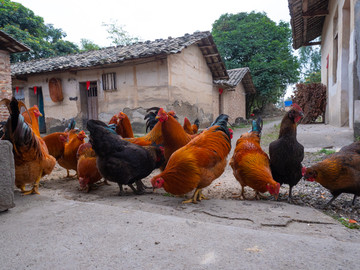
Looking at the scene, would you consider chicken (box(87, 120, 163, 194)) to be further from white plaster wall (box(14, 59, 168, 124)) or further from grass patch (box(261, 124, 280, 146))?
white plaster wall (box(14, 59, 168, 124))

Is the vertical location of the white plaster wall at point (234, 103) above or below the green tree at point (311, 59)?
below

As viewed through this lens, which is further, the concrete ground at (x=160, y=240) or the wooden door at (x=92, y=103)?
the wooden door at (x=92, y=103)

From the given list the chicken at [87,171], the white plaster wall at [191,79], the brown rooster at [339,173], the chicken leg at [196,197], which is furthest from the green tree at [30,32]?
the brown rooster at [339,173]

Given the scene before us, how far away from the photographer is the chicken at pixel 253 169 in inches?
128

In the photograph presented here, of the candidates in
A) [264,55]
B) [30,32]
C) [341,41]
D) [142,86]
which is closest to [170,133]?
[341,41]

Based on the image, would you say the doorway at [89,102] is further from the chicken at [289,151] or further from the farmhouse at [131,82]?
the chicken at [289,151]

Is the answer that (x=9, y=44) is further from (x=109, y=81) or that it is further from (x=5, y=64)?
(x=109, y=81)

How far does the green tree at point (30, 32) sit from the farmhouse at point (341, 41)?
21.2m

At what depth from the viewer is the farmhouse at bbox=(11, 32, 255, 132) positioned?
1138 centimetres

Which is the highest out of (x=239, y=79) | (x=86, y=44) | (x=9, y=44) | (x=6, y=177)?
(x=86, y=44)

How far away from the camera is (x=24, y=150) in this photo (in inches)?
131

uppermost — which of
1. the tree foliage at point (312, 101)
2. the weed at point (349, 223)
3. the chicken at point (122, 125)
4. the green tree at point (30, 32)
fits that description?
the green tree at point (30, 32)

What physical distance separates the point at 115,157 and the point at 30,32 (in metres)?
25.9

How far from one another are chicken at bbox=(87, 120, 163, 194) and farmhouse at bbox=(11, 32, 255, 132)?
7.42m
